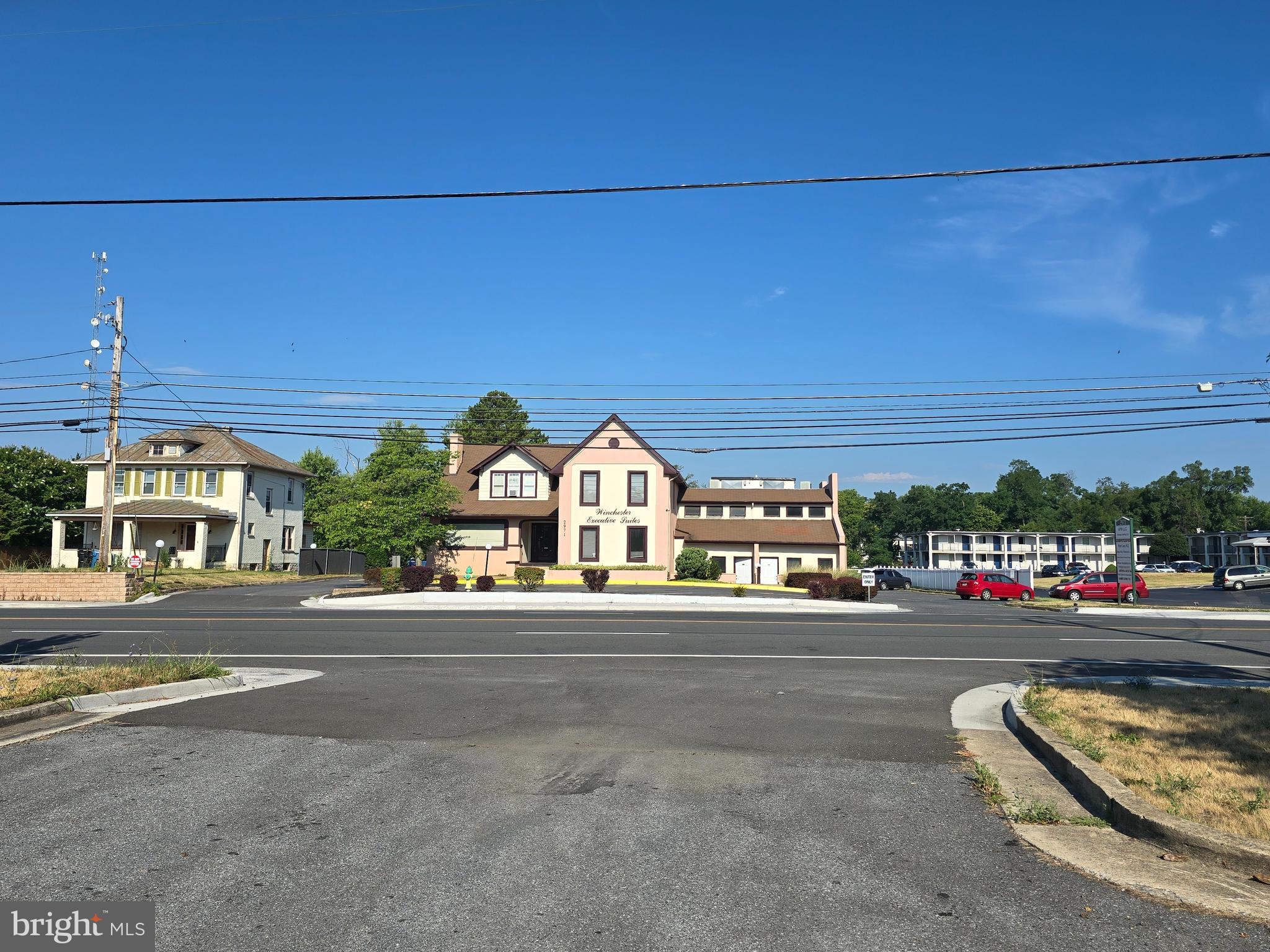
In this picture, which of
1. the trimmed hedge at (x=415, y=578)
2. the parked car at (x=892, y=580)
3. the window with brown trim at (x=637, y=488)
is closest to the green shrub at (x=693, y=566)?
the window with brown trim at (x=637, y=488)

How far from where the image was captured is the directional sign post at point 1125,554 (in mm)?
36562

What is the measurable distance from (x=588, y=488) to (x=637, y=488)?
2731 mm

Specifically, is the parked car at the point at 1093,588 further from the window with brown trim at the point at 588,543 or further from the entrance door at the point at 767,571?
the window with brown trim at the point at 588,543

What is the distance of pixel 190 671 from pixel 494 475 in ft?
130

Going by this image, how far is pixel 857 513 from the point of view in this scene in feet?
466

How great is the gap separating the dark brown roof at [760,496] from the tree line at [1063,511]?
77.3 m

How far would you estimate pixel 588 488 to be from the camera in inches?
1944

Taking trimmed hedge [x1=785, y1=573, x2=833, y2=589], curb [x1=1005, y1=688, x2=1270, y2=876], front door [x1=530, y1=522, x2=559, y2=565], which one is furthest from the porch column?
curb [x1=1005, y1=688, x2=1270, y2=876]

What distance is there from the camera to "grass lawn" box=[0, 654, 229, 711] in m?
10.7

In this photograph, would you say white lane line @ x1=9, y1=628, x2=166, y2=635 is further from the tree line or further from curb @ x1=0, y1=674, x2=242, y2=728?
the tree line

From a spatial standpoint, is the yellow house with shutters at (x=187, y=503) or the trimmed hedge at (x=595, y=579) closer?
the trimmed hedge at (x=595, y=579)

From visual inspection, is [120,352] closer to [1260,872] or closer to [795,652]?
[795,652]

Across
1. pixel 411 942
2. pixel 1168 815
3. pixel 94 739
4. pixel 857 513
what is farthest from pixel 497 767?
pixel 857 513

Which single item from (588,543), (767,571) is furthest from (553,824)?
(767,571)
